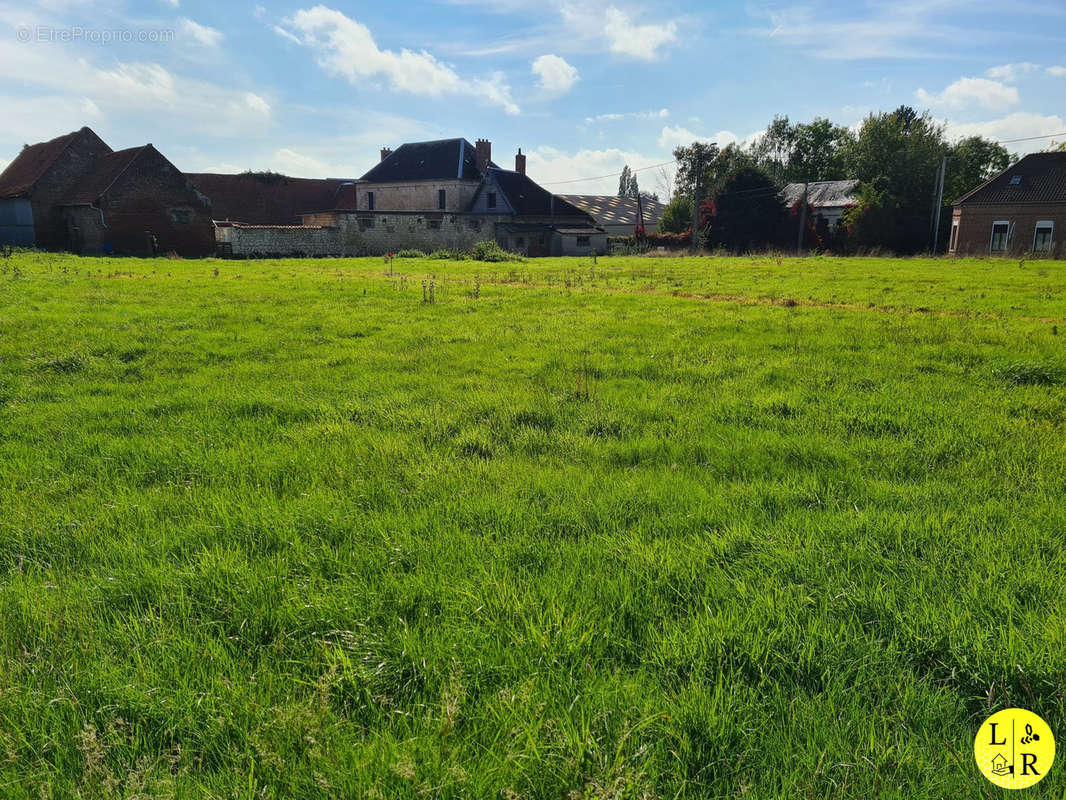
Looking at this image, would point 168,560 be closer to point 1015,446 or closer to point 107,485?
point 107,485

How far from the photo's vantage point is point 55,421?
Result: 569cm

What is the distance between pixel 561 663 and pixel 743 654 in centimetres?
77

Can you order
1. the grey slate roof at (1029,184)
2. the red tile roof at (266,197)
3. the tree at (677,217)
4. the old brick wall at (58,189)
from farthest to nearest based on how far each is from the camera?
the tree at (677,217) < the red tile roof at (266,197) < the grey slate roof at (1029,184) < the old brick wall at (58,189)

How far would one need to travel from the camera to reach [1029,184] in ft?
143

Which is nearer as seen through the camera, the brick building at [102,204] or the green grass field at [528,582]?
the green grass field at [528,582]

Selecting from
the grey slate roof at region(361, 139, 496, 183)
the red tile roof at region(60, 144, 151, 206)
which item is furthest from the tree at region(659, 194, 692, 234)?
the red tile roof at region(60, 144, 151, 206)

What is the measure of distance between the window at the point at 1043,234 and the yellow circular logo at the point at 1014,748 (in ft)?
174

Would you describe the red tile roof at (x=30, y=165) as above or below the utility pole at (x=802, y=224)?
above

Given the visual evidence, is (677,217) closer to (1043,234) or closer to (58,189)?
(1043,234)

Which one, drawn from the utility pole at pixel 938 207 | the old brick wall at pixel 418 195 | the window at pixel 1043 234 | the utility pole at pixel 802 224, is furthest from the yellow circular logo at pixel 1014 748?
the old brick wall at pixel 418 195

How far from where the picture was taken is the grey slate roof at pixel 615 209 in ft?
257

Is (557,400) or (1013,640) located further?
(557,400)

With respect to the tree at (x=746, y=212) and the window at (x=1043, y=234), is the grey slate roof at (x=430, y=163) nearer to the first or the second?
the tree at (x=746, y=212)

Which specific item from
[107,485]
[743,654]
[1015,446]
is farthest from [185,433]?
[1015,446]
